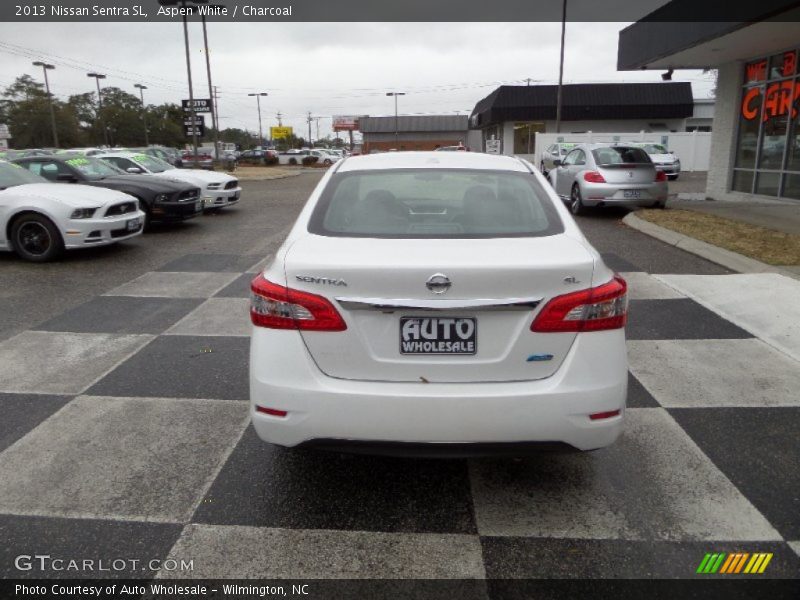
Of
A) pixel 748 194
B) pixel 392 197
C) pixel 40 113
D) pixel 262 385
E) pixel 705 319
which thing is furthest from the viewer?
pixel 40 113

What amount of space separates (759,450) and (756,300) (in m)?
3.48

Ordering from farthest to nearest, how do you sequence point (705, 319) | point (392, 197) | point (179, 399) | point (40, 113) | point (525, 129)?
point (40, 113), point (525, 129), point (705, 319), point (179, 399), point (392, 197)

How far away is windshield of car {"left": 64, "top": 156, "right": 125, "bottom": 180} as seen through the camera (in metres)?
12.0

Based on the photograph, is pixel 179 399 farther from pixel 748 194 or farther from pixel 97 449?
pixel 748 194

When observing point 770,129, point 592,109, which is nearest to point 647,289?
point 770,129

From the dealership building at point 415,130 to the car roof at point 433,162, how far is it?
270 feet

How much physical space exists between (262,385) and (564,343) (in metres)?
1.35

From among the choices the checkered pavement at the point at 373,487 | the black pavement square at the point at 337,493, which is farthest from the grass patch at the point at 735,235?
the black pavement square at the point at 337,493

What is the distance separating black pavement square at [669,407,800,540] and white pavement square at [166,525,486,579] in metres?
1.50

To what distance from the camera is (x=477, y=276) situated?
265cm

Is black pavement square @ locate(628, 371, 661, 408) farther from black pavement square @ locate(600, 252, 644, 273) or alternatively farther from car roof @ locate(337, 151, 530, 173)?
black pavement square @ locate(600, 252, 644, 273)

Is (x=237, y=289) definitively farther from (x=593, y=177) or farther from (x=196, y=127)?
(x=196, y=127)

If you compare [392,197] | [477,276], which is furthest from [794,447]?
[392,197]

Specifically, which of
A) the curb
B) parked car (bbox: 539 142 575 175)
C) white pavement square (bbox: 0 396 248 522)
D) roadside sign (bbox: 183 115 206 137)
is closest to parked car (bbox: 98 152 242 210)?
the curb
